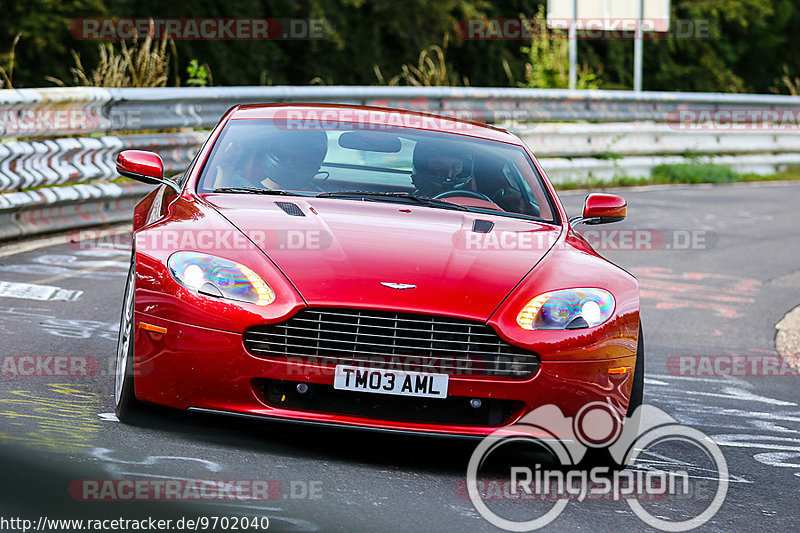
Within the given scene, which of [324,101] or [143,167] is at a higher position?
[324,101]

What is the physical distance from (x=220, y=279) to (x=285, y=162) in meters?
1.42

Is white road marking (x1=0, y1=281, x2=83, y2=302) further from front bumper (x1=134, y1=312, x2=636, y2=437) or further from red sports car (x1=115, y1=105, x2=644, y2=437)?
front bumper (x1=134, y1=312, x2=636, y2=437)

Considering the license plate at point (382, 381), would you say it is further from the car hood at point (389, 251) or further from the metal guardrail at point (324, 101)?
the metal guardrail at point (324, 101)

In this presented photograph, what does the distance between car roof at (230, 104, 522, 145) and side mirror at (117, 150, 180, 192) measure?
57 centimetres

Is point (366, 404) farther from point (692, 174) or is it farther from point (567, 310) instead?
point (692, 174)

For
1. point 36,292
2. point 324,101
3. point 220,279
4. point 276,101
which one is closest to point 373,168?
point 220,279

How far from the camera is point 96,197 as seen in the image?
1160cm

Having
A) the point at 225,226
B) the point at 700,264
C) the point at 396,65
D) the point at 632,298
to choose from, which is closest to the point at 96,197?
the point at 700,264

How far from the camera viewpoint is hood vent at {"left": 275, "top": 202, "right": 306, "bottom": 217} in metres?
5.51

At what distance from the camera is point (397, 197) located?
6109mm

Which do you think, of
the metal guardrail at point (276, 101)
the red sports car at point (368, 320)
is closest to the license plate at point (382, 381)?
the red sports car at point (368, 320)

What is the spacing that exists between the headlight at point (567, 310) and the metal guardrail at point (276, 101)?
626 centimetres

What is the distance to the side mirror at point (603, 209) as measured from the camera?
21.2 ft

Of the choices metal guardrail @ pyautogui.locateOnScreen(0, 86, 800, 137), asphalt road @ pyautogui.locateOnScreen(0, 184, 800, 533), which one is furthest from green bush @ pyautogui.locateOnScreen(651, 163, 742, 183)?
asphalt road @ pyautogui.locateOnScreen(0, 184, 800, 533)
